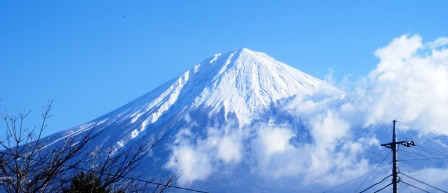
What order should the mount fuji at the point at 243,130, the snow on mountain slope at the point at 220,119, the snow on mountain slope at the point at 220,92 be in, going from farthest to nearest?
the snow on mountain slope at the point at 220,92, the snow on mountain slope at the point at 220,119, the mount fuji at the point at 243,130

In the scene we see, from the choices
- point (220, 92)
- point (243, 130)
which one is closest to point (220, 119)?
point (243, 130)

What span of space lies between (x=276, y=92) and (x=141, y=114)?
35200 millimetres

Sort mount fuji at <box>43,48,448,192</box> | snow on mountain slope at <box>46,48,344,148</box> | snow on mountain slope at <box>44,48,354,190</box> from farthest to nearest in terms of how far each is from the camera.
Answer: snow on mountain slope at <box>46,48,344,148</box>, snow on mountain slope at <box>44,48,354,190</box>, mount fuji at <box>43,48,448,192</box>

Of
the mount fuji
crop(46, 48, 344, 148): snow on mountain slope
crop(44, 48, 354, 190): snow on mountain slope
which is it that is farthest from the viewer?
crop(46, 48, 344, 148): snow on mountain slope

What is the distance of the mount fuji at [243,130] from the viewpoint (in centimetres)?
13738

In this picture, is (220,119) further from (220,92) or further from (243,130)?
(220,92)

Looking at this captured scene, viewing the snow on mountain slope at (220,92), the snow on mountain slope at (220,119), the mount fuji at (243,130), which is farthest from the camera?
the snow on mountain slope at (220,92)

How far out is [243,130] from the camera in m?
156

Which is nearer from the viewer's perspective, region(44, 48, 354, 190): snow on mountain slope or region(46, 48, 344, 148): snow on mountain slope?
region(44, 48, 354, 190): snow on mountain slope

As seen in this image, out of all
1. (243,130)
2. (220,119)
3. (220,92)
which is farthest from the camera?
(220,92)

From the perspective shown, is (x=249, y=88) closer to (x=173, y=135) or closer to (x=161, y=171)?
(x=173, y=135)

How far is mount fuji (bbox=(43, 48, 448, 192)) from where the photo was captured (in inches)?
5408

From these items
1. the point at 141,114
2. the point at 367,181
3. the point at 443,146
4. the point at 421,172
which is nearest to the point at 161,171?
the point at 141,114

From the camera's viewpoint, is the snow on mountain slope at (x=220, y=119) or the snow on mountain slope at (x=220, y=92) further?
the snow on mountain slope at (x=220, y=92)
